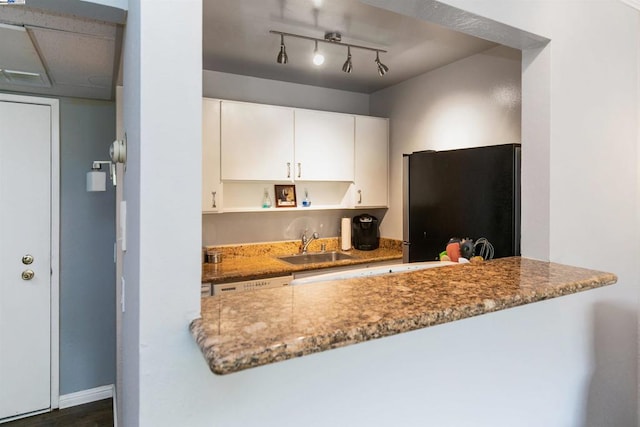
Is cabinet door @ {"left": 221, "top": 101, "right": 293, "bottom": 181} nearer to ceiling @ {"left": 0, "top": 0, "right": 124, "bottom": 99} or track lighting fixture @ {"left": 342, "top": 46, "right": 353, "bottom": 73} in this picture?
track lighting fixture @ {"left": 342, "top": 46, "right": 353, "bottom": 73}

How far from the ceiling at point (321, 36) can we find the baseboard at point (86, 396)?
2615mm

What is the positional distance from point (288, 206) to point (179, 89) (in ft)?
8.54

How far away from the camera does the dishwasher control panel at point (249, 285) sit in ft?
8.66

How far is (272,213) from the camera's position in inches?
139

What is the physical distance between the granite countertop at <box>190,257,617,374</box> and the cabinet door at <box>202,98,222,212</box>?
199 cm

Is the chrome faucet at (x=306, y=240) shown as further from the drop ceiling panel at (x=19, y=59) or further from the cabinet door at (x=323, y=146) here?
the drop ceiling panel at (x=19, y=59)

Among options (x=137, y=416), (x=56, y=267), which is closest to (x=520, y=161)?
(x=137, y=416)

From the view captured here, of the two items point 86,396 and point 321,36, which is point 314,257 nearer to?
point 321,36

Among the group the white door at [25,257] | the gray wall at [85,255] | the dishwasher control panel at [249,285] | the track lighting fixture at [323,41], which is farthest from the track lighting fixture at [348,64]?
the white door at [25,257]

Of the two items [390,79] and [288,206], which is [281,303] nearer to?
[288,206]

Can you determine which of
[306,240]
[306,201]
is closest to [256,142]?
[306,201]

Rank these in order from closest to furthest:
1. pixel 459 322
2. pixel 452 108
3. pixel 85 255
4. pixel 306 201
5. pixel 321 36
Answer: pixel 459 322
pixel 321 36
pixel 85 255
pixel 452 108
pixel 306 201

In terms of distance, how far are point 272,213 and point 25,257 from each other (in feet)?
6.07

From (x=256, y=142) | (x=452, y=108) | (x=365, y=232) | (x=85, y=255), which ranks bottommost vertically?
(x=85, y=255)
